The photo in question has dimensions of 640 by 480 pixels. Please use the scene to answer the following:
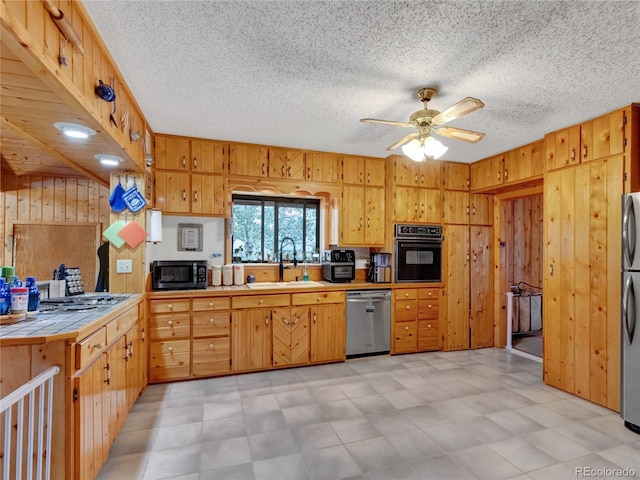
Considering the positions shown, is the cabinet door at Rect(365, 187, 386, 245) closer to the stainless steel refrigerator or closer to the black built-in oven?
the black built-in oven

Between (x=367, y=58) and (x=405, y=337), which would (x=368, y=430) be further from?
(x=367, y=58)

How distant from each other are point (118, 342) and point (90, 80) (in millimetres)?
1687

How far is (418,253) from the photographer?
4301 millimetres

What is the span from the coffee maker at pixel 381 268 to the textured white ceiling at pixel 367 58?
1889 millimetres

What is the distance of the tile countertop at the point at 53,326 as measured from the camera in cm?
146

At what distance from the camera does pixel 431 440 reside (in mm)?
2291

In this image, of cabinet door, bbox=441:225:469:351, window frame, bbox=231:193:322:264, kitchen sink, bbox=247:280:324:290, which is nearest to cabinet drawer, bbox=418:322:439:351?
cabinet door, bbox=441:225:469:351

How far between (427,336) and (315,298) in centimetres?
170

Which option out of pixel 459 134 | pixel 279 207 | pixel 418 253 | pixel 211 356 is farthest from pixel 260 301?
pixel 459 134

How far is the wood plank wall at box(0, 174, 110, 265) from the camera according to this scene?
3502mm

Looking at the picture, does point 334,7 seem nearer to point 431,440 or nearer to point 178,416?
point 431,440

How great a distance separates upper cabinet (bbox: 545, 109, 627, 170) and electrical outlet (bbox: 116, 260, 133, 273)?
4.31 m

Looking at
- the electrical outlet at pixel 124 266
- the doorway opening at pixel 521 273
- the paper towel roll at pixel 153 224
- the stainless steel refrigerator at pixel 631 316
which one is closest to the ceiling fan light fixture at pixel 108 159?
the paper towel roll at pixel 153 224

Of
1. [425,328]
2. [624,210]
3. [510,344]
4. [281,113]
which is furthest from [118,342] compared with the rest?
[510,344]
